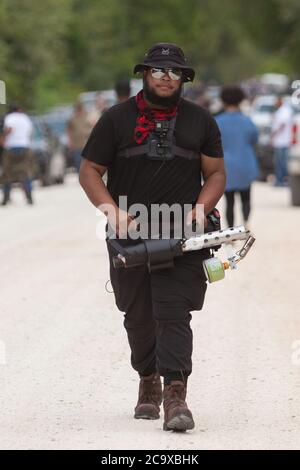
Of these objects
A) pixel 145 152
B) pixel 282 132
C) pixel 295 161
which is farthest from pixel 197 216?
pixel 282 132

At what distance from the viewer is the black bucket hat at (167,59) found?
7652mm

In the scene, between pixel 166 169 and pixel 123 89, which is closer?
pixel 166 169

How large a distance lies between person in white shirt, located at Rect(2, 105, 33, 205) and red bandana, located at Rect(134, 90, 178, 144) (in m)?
19.3

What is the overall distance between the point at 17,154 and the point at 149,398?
1971 centimetres

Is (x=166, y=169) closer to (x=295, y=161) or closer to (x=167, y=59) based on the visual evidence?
(x=167, y=59)

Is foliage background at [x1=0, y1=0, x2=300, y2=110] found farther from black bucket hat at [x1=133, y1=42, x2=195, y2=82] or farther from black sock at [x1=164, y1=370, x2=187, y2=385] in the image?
black sock at [x1=164, y1=370, x2=187, y2=385]

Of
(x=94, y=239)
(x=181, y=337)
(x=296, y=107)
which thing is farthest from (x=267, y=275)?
(x=296, y=107)

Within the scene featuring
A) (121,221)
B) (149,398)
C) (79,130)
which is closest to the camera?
(121,221)

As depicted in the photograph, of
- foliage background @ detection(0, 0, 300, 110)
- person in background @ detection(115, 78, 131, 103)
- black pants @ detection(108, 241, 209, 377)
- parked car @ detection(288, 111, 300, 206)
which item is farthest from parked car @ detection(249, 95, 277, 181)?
black pants @ detection(108, 241, 209, 377)

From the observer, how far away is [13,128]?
89.7 feet

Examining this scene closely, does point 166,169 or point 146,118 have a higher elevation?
point 146,118

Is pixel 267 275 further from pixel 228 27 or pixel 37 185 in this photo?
pixel 228 27

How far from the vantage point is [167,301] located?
772 cm

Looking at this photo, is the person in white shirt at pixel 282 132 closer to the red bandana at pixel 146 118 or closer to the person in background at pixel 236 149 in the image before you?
the person in background at pixel 236 149
